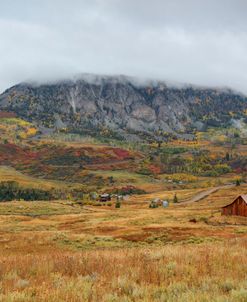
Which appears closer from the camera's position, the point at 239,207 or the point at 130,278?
the point at 130,278

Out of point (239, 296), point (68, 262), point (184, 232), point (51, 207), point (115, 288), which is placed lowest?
point (51, 207)

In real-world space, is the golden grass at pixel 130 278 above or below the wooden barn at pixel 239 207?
above

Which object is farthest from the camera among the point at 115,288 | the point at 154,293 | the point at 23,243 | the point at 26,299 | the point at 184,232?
the point at 184,232

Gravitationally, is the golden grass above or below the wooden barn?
above

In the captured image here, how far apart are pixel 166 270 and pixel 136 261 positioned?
1.94 m

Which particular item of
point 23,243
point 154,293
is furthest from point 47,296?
point 23,243

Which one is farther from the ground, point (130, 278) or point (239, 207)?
point (130, 278)

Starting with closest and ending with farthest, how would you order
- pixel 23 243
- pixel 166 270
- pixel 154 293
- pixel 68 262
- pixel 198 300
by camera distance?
pixel 198 300 → pixel 154 293 → pixel 166 270 → pixel 68 262 → pixel 23 243

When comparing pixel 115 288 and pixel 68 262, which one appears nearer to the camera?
pixel 115 288

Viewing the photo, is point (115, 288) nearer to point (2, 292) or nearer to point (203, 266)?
point (2, 292)

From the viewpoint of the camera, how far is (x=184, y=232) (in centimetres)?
4688

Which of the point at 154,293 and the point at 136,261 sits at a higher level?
the point at 154,293

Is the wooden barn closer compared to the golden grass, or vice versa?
the golden grass

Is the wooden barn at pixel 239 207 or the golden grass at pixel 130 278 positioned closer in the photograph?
the golden grass at pixel 130 278
